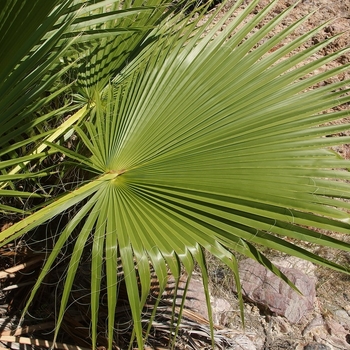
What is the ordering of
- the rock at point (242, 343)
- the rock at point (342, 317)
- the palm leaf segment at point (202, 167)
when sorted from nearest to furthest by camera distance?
the palm leaf segment at point (202, 167)
the rock at point (242, 343)
the rock at point (342, 317)

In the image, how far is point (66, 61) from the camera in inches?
74.9

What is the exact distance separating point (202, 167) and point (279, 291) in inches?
37.8

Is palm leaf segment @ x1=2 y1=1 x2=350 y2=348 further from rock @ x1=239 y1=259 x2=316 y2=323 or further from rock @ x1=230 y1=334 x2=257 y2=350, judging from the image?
rock @ x1=239 y1=259 x2=316 y2=323

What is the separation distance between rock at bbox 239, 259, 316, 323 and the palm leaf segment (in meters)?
0.71

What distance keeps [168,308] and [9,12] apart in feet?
4.36

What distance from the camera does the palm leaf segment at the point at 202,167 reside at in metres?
1.32

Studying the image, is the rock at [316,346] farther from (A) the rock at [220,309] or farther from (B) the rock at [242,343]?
(A) the rock at [220,309]

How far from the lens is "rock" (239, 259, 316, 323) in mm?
2180

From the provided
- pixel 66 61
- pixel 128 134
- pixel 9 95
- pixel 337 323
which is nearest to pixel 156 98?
pixel 128 134

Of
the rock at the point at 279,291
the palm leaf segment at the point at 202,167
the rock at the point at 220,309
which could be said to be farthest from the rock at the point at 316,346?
the palm leaf segment at the point at 202,167

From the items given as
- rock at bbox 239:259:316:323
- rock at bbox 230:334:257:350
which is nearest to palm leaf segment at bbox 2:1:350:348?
rock at bbox 230:334:257:350

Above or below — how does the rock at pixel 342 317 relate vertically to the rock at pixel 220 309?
below

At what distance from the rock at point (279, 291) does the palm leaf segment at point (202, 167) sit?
71cm

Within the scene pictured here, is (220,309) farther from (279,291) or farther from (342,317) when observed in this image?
(342,317)
